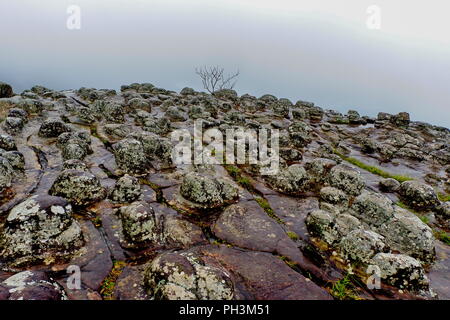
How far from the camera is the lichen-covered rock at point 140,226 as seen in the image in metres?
4.04

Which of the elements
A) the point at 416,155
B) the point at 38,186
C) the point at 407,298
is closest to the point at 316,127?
the point at 416,155

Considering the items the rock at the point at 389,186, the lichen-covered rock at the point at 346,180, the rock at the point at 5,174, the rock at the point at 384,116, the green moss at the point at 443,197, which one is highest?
the rock at the point at 384,116

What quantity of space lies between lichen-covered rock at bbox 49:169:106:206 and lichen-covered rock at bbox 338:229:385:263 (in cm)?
441

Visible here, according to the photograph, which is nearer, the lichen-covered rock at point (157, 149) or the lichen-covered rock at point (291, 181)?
the lichen-covered rock at point (291, 181)

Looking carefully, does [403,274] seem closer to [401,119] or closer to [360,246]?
[360,246]

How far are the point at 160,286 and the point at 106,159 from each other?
16.3 feet

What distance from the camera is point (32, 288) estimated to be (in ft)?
8.98

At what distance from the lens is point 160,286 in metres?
3.02

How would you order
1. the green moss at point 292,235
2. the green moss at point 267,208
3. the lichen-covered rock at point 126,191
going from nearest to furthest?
the green moss at point 292,235
the lichen-covered rock at point 126,191
the green moss at point 267,208

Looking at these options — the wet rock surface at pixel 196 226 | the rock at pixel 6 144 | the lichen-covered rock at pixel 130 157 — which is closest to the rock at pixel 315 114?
the wet rock surface at pixel 196 226

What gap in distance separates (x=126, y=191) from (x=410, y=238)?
5238 millimetres

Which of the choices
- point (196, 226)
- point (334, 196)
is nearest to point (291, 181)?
point (334, 196)

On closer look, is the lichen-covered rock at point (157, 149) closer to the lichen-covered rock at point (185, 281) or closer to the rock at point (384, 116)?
the lichen-covered rock at point (185, 281)

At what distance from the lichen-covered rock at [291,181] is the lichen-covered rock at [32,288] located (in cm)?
471
